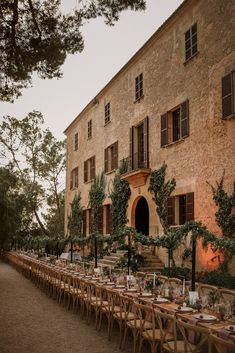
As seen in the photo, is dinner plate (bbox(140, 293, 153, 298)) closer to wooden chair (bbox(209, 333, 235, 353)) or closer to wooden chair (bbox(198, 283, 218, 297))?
wooden chair (bbox(198, 283, 218, 297))

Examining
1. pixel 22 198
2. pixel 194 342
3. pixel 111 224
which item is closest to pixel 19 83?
pixel 194 342

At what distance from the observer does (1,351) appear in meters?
6.23

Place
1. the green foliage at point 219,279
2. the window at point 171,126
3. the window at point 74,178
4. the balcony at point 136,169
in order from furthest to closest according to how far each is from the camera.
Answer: the window at point 74,178 → the balcony at point 136,169 → the window at point 171,126 → the green foliage at point 219,279

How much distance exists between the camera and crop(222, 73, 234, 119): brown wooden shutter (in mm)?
11434

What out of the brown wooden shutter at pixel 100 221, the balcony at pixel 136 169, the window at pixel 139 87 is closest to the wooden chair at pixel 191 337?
the balcony at pixel 136 169

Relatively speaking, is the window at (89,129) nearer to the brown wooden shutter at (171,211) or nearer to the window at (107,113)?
the window at (107,113)

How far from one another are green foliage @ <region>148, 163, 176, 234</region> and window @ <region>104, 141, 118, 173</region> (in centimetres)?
399

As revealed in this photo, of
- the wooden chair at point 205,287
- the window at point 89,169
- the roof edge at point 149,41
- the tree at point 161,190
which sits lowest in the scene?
the wooden chair at point 205,287

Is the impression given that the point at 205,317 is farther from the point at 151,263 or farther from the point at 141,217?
the point at 141,217

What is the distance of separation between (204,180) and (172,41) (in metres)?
5.54

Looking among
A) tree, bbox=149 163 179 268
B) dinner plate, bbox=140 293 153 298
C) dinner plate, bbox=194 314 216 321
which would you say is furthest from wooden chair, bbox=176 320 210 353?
tree, bbox=149 163 179 268

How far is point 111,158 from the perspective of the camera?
795 inches

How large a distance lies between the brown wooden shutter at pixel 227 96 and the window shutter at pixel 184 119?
6.62 ft

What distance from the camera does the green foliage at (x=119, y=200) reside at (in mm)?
17953
